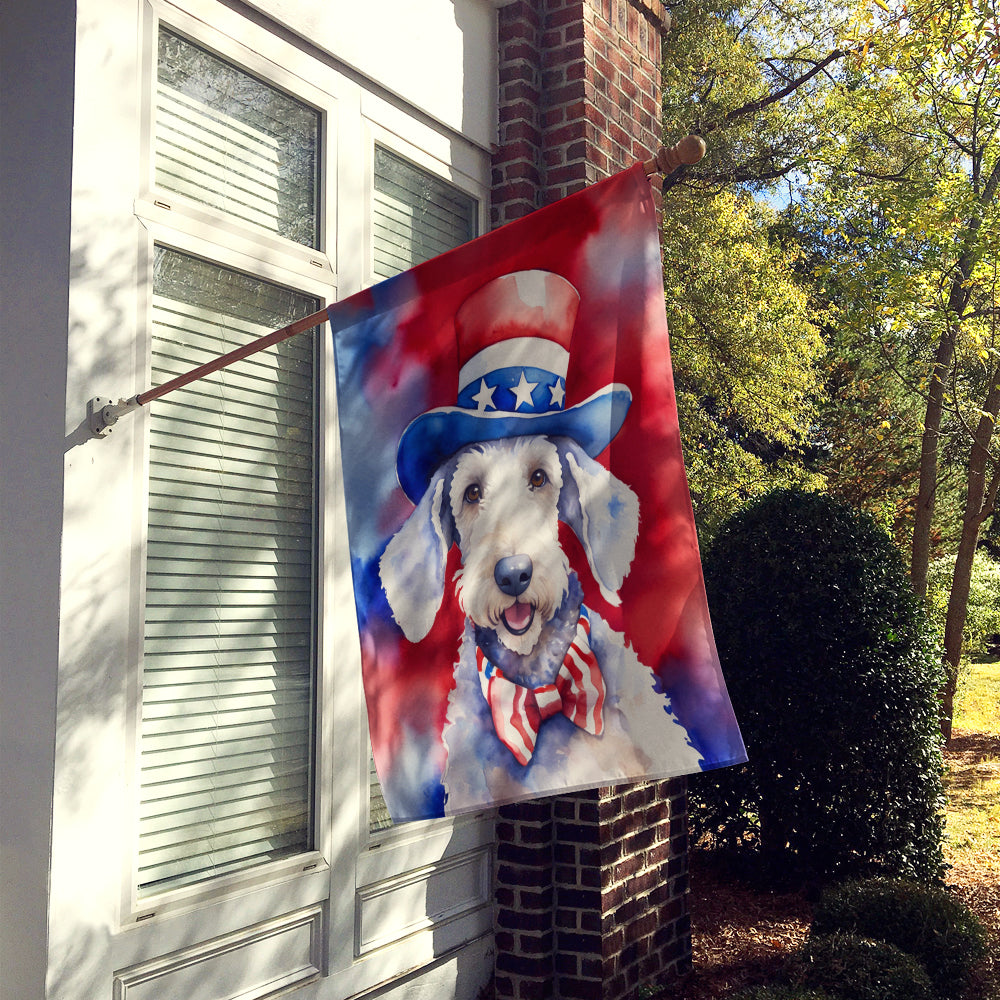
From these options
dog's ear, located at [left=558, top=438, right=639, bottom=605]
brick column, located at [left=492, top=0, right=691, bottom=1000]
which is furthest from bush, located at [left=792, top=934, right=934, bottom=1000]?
dog's ear, located at [left=558, top=438, right=639, bottom=605]

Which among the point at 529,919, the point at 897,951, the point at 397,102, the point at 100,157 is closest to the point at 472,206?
the point at 397,102

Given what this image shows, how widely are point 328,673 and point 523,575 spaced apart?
1.38m

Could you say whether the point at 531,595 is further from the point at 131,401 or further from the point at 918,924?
the point at 918,924

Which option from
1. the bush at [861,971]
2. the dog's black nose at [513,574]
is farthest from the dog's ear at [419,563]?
the bush at [861,971]

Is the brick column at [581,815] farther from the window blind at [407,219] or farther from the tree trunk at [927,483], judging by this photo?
the tree trunk at [927,483]

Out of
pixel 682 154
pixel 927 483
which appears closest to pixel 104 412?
pixel 682 154

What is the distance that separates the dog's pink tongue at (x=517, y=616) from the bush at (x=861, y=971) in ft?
8.40

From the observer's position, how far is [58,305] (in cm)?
289

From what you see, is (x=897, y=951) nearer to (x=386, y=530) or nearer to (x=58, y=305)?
(x=386, y=530)

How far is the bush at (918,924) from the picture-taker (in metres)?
4.52

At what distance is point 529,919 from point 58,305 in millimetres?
3192

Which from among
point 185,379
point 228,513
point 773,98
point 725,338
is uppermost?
point 773,98

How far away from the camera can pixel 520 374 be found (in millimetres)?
2643

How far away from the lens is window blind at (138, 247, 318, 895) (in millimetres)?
3115
